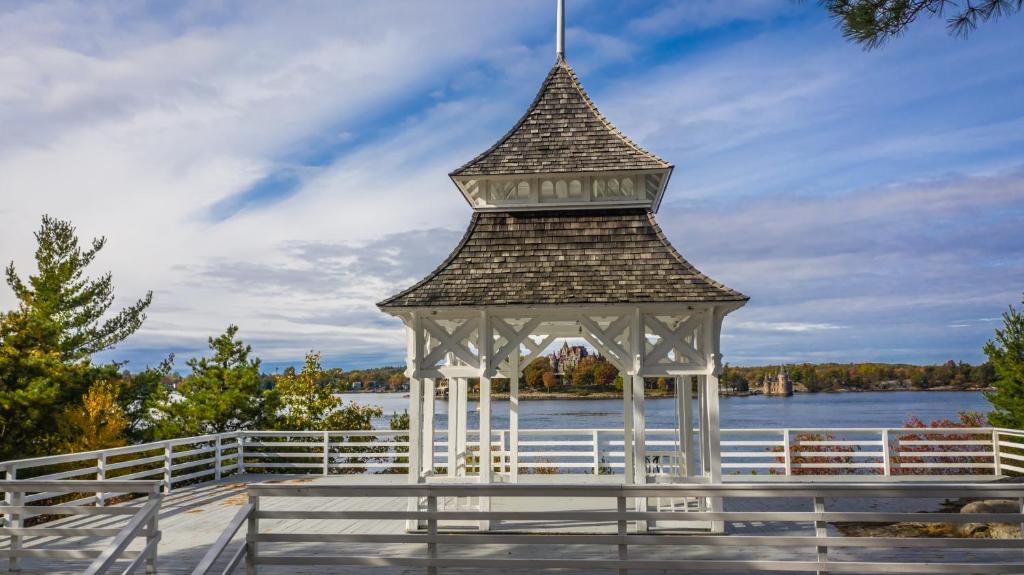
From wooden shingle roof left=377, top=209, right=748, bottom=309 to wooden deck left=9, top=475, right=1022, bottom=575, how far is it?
2.77 metres

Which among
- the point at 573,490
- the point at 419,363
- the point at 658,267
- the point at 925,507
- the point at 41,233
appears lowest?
the point at 925,507

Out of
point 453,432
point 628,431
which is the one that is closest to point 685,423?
point 628,431

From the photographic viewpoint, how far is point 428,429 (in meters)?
9.96

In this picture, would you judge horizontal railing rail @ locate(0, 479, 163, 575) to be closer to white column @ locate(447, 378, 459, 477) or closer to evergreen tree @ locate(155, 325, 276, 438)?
white column @ locate(447, 378, 459, 477)

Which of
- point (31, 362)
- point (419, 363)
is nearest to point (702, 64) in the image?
point (419, 363)

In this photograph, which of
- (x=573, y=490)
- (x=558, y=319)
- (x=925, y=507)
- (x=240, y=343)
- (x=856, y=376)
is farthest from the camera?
(x=856, y=376)

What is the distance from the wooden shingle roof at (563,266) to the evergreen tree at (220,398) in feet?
29.1

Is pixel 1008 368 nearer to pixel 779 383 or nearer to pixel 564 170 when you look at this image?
pixel 564 170

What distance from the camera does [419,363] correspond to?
9.27 meters

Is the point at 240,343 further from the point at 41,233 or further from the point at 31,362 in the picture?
the point at 41,233

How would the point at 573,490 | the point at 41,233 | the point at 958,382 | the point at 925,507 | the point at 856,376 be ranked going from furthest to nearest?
1. the point at 856,376
2. the point at 958,382
3. the point at 41,233
4. the point at 925,507
5. the point at 573,490

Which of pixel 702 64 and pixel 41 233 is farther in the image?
pixel 41 233

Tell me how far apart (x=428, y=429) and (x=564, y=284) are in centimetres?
259

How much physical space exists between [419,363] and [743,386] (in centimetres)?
6515
